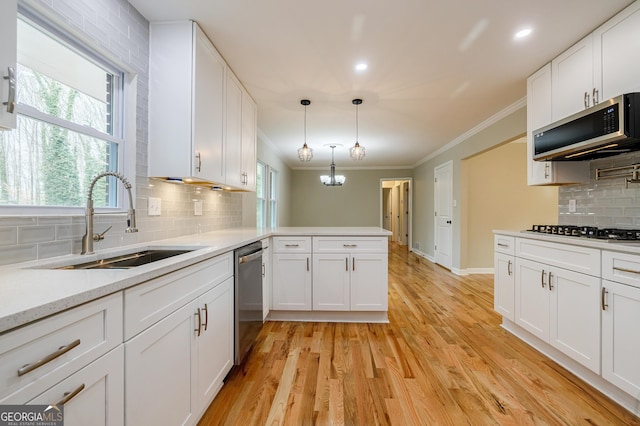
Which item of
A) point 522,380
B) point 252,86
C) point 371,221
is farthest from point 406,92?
point 371,221

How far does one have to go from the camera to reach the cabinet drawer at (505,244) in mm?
2531

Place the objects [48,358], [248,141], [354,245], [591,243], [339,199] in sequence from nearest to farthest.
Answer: [48,358] < [591,243] < [354,245] < [248,141] < [339,199]

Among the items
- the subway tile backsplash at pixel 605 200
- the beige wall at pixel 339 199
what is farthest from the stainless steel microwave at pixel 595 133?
the beige wall at pixel 339 199

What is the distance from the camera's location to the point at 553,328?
2047 millimetres

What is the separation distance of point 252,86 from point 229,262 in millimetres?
2006

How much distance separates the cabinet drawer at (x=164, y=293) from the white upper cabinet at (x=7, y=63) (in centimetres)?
68

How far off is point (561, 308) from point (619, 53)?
177cm

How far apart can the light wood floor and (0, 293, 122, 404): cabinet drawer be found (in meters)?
1.00

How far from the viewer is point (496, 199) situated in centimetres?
503

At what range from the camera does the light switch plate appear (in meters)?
1.88

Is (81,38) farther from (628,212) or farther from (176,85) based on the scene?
(628,212)

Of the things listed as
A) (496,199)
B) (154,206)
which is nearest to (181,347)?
(154,206)

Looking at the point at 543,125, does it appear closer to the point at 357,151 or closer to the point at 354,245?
the point at 357,151

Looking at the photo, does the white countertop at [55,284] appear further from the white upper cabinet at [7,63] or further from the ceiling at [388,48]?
the ceiling at [388,48]
